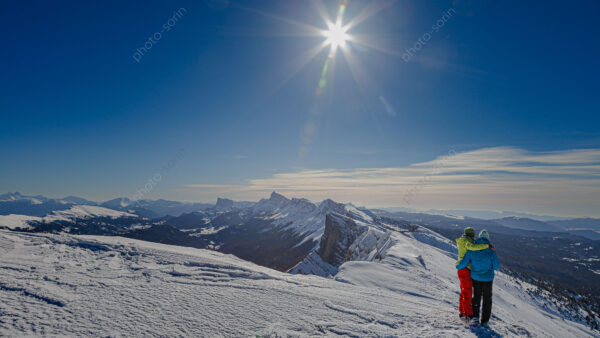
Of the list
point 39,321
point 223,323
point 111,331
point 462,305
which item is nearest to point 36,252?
point 39,321

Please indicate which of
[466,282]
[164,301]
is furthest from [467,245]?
[164,301]

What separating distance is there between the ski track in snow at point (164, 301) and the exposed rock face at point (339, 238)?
280 feet

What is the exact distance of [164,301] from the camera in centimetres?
623

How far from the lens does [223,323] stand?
18.0ft

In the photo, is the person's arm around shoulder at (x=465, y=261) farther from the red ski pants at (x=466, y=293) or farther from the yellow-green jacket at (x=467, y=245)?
the red ski pants at (x=466, y=293)

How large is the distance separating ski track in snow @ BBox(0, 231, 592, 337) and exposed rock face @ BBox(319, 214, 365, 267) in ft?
280

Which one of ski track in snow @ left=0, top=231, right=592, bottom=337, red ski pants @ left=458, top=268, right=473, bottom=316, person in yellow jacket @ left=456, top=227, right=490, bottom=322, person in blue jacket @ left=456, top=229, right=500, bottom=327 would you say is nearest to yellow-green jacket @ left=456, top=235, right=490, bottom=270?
person in yellow jacket @ left=456, top=227, right=490, bottom=322

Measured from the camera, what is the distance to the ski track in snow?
4.99 metres

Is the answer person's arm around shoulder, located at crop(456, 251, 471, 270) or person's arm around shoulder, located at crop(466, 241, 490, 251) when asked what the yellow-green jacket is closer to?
person's arm around shoulder, located at crop(466, 241, 490, 251)

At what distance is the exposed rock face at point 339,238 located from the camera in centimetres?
9306

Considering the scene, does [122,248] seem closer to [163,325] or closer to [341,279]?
[163,325]

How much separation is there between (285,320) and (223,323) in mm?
1475

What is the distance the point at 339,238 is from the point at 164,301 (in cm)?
10036

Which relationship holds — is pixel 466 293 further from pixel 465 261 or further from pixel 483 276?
pixel 465 261
